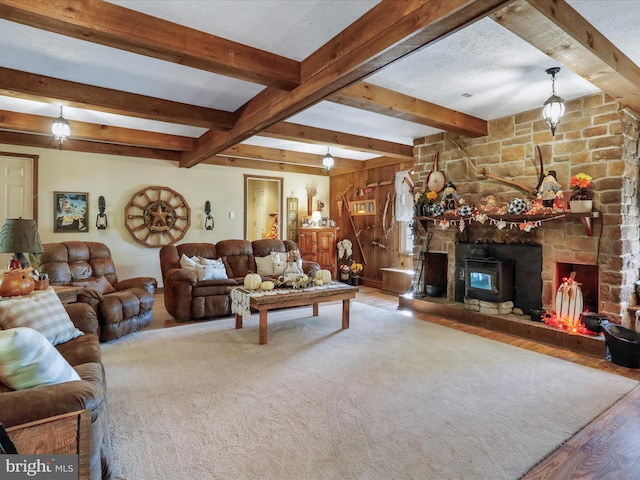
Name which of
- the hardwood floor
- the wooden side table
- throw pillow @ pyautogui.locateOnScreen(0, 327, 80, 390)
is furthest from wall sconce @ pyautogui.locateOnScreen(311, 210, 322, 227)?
the wooden side table

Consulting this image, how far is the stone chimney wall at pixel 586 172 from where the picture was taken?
3592 millimetres

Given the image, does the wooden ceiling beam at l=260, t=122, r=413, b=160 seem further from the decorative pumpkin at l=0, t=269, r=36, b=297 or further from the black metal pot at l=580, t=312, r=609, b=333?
the black metal pot at l=580, t=312, r=609, b=333

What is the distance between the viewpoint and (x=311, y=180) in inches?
324

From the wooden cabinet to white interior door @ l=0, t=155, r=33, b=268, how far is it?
458 cm

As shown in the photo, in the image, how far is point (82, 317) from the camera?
263cm

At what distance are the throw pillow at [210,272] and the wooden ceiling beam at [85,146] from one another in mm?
2599

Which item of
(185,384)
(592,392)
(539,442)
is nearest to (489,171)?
(592,392)

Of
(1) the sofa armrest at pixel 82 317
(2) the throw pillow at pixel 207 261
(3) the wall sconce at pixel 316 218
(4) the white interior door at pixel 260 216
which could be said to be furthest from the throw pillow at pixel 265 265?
(4) the white interior door at pixel 260 216

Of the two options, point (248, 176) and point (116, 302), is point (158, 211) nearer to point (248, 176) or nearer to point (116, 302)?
point (248, 176)

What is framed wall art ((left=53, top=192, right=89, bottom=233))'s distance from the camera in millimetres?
5613

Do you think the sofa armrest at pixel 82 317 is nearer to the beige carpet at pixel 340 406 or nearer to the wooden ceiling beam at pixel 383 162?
the beige carpet at pixel 340 406

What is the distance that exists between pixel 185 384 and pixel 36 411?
149 cm

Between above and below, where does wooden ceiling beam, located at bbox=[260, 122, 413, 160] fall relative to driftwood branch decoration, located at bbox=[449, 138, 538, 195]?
above

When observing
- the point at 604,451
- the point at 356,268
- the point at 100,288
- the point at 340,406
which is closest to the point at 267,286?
the point at 340,406
